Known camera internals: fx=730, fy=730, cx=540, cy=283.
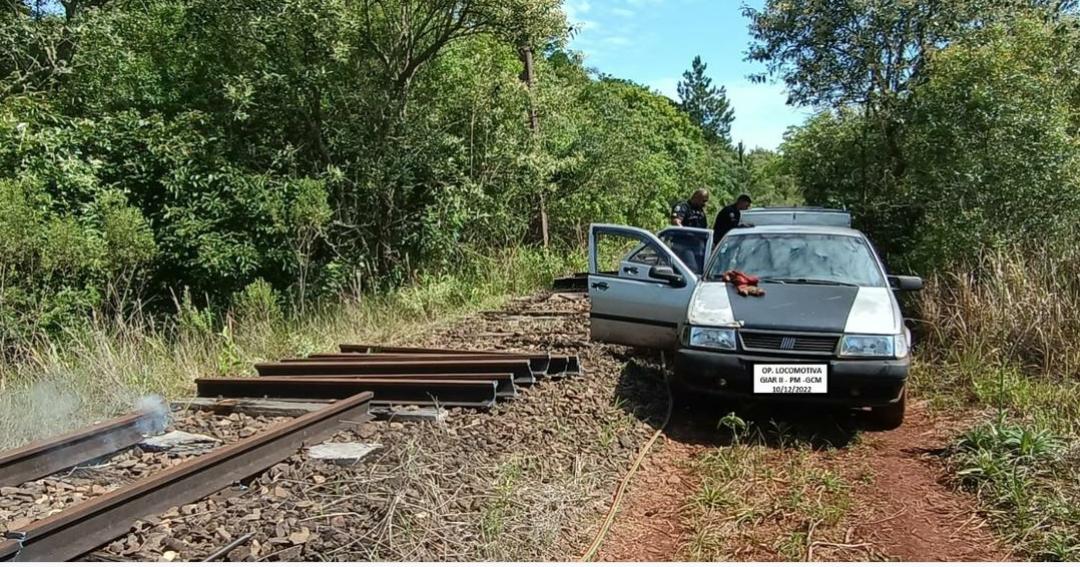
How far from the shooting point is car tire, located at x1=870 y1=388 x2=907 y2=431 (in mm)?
5824

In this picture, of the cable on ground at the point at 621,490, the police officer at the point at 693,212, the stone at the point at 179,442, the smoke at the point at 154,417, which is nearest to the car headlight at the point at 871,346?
the cable on ground at the point at 621,490

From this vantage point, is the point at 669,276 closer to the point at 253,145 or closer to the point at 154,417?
the point at 154,417

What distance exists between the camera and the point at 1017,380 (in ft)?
21.4

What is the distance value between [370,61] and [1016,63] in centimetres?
936

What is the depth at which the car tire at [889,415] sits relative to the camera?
19.1ft

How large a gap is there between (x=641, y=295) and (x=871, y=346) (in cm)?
223

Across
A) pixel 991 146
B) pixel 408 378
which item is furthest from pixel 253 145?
pixel 991 146

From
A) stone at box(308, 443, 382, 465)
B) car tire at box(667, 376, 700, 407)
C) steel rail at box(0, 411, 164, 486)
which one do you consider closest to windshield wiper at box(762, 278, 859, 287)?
car tire at box(667, 376, 700, 407)

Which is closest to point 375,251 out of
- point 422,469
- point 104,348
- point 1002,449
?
point 104,348

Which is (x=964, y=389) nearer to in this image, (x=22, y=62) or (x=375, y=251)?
(x=375, y=251)

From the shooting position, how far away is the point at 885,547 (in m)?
4.05

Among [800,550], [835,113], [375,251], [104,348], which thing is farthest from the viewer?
[835,113]

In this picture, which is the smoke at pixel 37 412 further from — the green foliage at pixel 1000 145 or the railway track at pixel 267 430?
the green foliage at pixel 1000 145

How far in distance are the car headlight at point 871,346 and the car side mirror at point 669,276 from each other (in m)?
1.75
